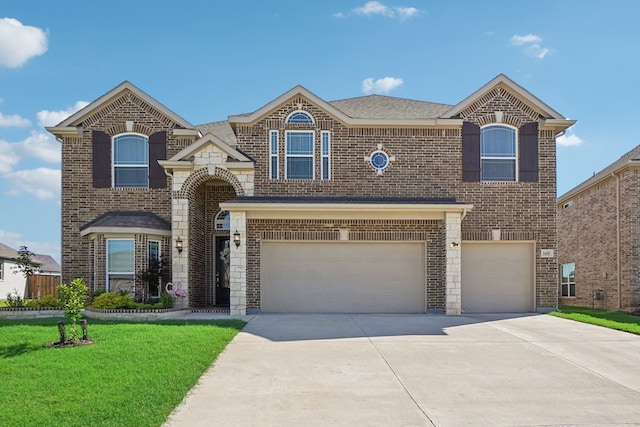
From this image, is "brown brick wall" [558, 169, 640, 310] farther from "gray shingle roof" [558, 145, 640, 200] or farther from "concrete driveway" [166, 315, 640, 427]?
"concrete driveway" [166, 315, 640, 427]

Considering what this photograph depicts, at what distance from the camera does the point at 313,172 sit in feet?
55.0

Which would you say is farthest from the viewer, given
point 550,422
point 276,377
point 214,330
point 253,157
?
point 253,157

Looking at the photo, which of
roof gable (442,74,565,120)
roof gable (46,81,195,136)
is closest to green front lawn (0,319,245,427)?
roof gable (46,81,195,136)

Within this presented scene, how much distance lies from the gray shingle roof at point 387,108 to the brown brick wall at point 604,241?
6561mm

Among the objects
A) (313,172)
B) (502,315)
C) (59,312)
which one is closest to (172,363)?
(59,312)

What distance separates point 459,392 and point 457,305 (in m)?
8.39

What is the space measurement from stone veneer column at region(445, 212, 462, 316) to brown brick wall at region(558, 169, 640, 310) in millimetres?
6739

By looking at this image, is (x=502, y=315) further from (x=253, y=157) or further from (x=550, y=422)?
(x=550, y=422)

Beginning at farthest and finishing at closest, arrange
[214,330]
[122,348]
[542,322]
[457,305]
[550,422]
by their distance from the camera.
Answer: [457,305] < [542,322] < [214,330] < [122,348] < [550,422]

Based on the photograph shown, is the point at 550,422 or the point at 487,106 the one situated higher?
the point at 487,106

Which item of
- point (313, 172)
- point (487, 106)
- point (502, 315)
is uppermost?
point (487, 106)

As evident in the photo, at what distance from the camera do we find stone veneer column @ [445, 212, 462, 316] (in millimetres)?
15398

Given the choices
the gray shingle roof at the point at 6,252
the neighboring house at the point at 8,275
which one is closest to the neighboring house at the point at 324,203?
the neighboring house at the point at 8,275

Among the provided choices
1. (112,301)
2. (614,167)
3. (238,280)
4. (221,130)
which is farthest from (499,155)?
(112,301)
